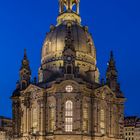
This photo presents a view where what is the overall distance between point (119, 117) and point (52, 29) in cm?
2644

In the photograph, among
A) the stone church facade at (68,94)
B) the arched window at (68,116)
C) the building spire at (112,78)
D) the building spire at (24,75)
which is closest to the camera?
the arched window at (68,116)

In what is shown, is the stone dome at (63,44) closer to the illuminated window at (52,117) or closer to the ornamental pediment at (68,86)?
the ornamental pediment at (68,86)

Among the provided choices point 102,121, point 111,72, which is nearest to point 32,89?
point 102,121

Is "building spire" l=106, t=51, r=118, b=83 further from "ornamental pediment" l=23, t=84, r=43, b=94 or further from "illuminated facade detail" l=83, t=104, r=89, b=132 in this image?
"ornamental pediment" l=23, t=84, r=43, b=94

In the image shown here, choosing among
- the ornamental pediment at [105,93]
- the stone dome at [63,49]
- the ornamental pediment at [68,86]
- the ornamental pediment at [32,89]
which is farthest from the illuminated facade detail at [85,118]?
the ornamental pediment at [32,89]

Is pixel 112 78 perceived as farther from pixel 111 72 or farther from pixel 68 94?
pixel 68 94

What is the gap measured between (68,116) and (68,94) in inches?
180

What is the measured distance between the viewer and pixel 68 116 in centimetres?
9938

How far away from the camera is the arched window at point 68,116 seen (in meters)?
98.6

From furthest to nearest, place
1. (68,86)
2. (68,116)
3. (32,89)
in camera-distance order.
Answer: (32,89), (68,86), (68,116)

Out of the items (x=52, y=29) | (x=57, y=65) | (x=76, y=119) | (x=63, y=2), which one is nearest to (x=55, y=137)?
(x=76, y=119)

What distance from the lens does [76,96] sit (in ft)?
327

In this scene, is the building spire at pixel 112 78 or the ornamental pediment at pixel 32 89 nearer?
the ornamental pediment at pixel 32 89

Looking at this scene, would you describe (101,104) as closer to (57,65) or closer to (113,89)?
(113,89)
